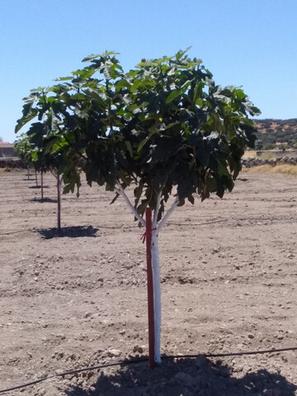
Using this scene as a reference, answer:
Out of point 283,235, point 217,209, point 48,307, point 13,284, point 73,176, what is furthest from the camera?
point 217,209

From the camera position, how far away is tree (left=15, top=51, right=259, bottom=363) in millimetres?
4891

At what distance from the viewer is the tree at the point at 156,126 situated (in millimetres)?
4891

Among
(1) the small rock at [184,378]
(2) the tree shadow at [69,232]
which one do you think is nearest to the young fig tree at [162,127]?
(1) the small rock at [184,378]

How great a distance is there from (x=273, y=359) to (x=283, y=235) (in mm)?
7913

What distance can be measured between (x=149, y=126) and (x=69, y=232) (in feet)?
32.9

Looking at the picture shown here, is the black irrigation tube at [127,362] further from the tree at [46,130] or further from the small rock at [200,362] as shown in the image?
the tree at [46,130]

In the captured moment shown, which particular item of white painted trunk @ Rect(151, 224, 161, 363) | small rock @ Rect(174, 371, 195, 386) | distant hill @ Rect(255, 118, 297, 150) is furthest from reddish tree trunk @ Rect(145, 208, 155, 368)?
distant hill @ Rect(255, 118, 297, 150)

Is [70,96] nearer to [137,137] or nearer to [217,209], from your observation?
[137,137]

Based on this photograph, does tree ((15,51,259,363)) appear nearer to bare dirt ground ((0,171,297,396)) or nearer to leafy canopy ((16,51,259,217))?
leafy canopy ((16,51,259,217))

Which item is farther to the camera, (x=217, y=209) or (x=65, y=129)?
(x=217, y=209)

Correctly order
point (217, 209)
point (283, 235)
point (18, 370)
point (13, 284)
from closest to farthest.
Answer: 1. point (18, 370)
2. point (13, 284)
3. point (283, 235)
4. point (217, 209)

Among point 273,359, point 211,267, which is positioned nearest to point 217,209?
point 211,267

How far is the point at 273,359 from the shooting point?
6012 mm

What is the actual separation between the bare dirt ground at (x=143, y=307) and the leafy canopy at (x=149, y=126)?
1.50 m
